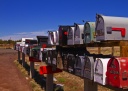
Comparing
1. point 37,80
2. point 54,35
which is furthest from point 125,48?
point 37,80

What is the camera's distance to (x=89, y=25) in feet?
17.4

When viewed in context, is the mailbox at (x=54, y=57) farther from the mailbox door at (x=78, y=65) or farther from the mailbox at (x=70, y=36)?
the mailbox door at (x=78, y=65)

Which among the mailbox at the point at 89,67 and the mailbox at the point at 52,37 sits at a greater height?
the mailbox at the point at 52,37

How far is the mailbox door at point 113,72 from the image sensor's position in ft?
12.1

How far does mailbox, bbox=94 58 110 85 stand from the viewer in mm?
4098

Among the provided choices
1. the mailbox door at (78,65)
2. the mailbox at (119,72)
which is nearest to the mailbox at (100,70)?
the mailbox at (119,72)

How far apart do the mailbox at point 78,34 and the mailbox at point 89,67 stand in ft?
3.38

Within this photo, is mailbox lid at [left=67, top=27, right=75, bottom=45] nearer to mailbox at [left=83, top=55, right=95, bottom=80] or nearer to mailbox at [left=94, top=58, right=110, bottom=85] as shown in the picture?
mailbox at [left=83, top=55, right=95, bottom=80]

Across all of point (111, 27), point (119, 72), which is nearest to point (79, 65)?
point (111, 27)

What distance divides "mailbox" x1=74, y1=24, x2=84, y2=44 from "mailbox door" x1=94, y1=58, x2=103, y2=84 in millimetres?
1472

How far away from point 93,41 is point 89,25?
36 cm

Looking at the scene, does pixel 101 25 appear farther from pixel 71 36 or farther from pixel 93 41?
pixel 71 36

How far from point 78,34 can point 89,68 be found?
1385 mm

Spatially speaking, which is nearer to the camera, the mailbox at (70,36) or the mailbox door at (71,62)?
the mailbox door at (71,62)
